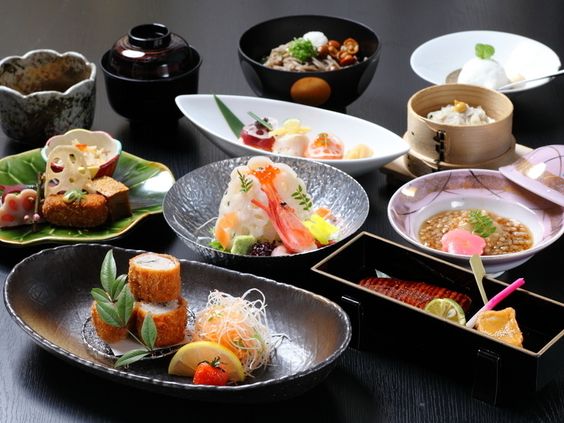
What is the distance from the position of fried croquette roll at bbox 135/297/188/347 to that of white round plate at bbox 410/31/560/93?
121 centimetres

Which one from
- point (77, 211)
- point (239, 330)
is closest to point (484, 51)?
point (77, 211)

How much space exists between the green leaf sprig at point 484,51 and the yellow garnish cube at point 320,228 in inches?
34.8

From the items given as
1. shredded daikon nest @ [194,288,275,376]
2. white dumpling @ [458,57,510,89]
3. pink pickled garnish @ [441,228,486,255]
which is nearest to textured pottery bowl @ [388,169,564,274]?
pink pickled garnish @ [441,228,486,255]

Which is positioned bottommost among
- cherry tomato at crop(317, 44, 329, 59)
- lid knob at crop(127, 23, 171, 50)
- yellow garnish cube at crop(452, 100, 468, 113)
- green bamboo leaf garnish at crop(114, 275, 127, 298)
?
green bamboo leaf garnish at crop(114, 275, 127, 298)

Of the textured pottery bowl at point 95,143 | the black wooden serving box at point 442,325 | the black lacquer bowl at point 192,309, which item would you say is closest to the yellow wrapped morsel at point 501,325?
the black wooden serving box at point 442,325

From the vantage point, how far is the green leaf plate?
208 centimetres

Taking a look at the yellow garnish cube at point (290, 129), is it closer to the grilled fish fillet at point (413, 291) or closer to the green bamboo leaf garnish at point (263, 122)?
the green bamboo leaf garnish at point (263, 122)

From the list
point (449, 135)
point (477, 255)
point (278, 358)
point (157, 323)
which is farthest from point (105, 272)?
point (449, 135)

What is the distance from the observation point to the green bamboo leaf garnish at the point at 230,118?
2521mm

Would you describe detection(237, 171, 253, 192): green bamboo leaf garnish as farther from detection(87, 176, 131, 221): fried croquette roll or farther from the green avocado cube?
detection(87, 176, 131, 221): fried croquette roll

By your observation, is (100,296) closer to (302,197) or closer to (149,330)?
(149,330)

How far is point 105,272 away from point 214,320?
22cm

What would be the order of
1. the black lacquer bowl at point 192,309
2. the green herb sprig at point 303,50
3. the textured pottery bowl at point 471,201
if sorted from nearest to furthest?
1. the black lacquer bowl at point 192,309
2. the textured pottery bowl at point 471,201
3. the green herb sprig at point 303,50

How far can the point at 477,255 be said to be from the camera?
181 centimetres
